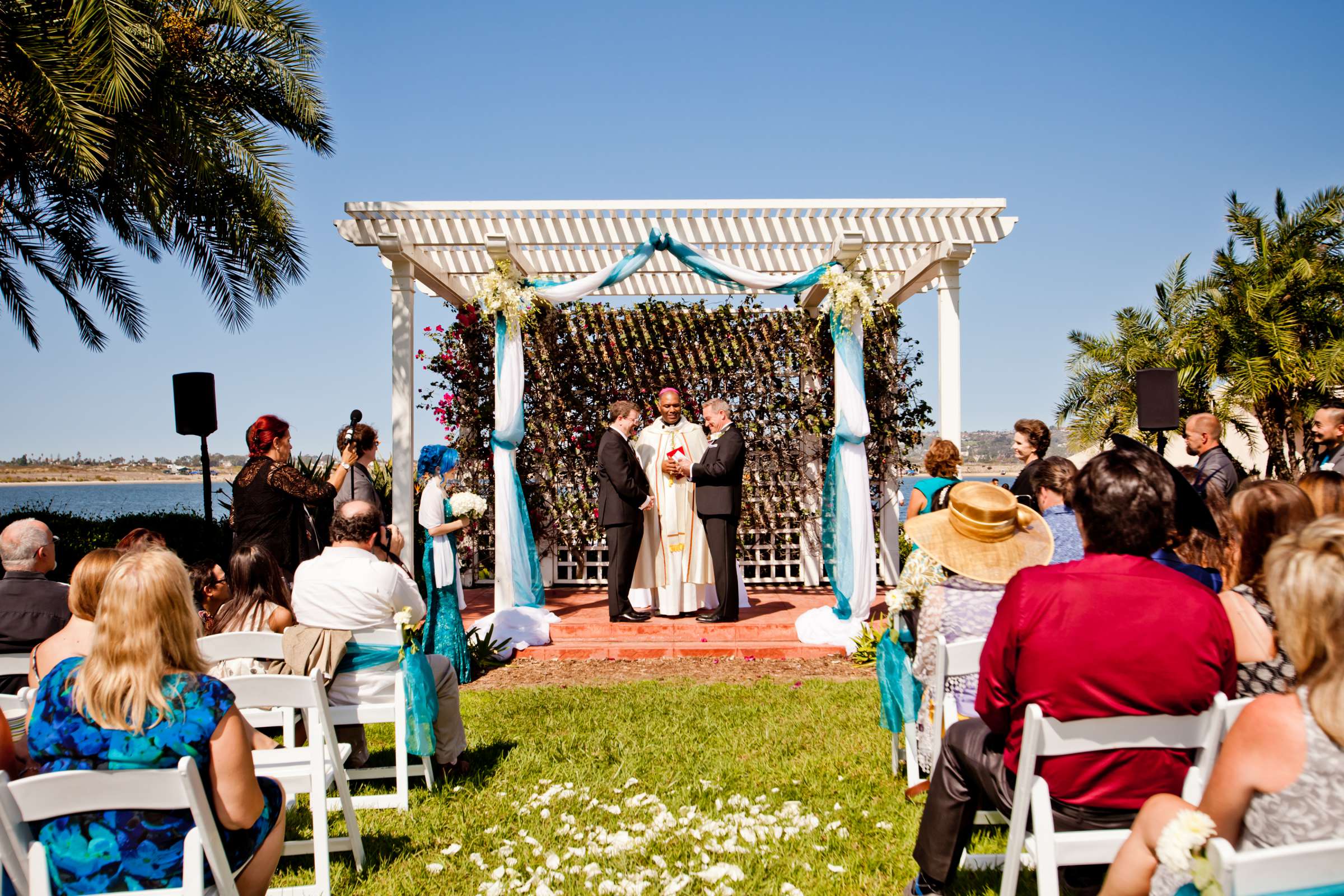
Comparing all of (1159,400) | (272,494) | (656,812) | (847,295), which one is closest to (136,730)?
(656,812)

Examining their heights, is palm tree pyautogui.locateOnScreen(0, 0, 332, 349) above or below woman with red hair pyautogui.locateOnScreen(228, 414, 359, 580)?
above

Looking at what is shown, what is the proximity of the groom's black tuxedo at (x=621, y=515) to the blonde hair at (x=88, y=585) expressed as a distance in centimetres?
453

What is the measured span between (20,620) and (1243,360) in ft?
49.0

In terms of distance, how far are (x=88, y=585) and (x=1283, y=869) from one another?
11.5 feet

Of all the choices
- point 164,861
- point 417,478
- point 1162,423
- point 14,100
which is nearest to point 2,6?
point 14,100

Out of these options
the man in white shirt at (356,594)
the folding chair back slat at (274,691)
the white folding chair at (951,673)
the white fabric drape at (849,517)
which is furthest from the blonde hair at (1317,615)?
the white fabric drape at (849,517)

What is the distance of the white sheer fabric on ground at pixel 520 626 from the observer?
744cm

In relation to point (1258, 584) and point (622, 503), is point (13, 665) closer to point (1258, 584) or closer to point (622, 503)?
point (1258, 584)

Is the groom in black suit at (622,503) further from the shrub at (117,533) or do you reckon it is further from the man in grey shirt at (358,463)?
the shrub at (117,533)

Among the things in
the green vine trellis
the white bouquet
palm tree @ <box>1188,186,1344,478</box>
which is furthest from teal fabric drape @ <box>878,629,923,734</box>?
palm tree @ <box>1188,186,1344,478</box>

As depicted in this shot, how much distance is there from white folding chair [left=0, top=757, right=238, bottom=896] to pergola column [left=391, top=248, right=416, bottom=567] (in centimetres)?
552

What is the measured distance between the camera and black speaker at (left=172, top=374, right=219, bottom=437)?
8258 mm

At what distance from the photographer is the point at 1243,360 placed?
44.9ft

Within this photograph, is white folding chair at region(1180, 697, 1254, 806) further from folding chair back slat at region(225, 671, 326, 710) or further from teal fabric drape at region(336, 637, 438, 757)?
teal fabric drape at region(336, 637, 438, 757)
